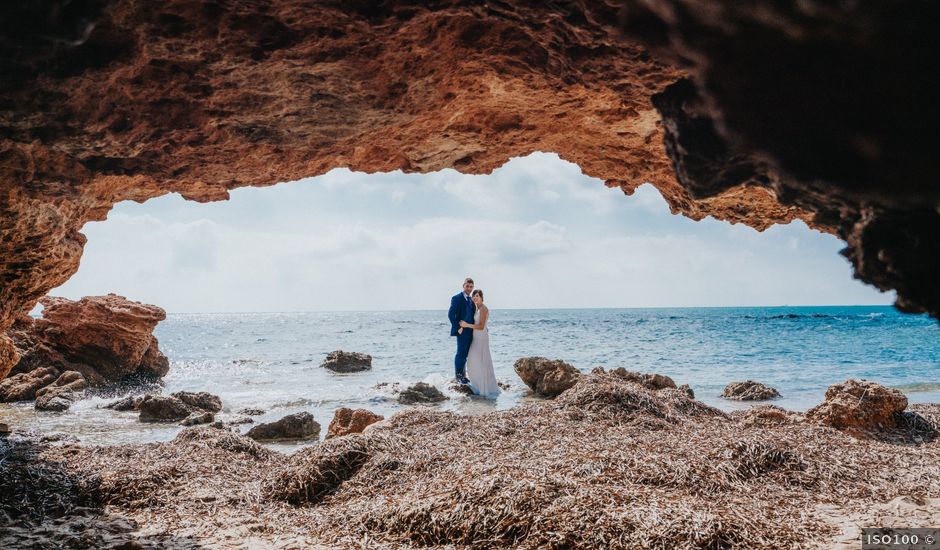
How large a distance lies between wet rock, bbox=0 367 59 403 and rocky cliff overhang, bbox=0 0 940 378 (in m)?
9.59

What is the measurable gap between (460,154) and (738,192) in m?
2.95

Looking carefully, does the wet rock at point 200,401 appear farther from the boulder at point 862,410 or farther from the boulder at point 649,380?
the boulder at point 862,410

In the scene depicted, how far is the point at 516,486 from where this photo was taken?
4.40 meters

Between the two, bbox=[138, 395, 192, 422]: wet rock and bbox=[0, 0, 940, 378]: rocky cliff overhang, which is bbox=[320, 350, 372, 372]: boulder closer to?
bbox=[138, 395, 192, 422]: wet rock

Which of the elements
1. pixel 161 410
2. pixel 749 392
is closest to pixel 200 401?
pixel 161 410

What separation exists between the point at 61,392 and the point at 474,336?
9856mm

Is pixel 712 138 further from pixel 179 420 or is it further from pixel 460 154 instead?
pixel 179 420

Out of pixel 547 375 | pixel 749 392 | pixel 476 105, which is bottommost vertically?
pixel 749 392

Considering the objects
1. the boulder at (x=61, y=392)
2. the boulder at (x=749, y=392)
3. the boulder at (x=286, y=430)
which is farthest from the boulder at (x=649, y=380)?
the boulder at (x=61, y=392)

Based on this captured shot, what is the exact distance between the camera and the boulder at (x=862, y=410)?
25.2 ft

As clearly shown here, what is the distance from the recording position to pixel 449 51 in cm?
378

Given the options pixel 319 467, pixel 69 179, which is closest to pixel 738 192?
pixel 319 467

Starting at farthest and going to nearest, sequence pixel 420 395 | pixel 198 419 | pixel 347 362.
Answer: pixel 347 362 < pixel 420 395 < pixel 198 419

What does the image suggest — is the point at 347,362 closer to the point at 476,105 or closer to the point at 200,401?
the point at 200,401
